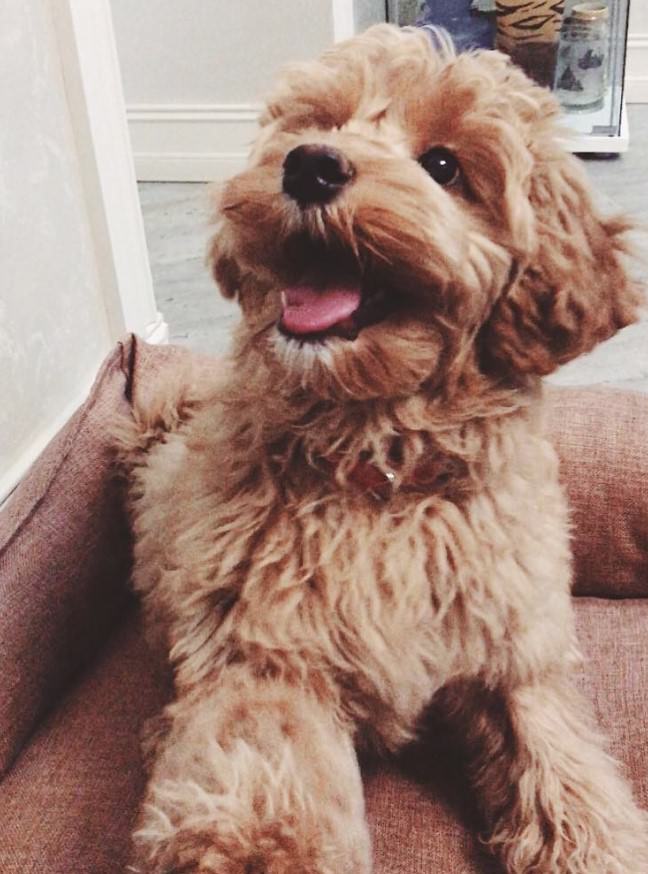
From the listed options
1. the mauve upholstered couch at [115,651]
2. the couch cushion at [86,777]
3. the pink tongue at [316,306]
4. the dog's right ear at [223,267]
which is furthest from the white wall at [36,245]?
the pink tongue at [316,306]

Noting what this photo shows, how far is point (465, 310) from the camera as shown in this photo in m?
1.06

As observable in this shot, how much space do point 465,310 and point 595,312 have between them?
133 millimetres

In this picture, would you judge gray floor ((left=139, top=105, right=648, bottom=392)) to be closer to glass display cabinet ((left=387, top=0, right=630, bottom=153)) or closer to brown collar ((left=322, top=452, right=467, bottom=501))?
glass display cabinet ((left=387, top=0, right=630, bottom=153))

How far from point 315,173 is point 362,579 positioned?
16.0 inches

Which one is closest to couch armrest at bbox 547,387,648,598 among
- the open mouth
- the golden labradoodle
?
the golden labradoodle

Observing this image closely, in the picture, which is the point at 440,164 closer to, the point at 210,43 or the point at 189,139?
the point at 210,43

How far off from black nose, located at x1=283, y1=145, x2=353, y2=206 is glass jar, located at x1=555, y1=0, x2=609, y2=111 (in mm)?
2922

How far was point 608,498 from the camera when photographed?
1.64 meters

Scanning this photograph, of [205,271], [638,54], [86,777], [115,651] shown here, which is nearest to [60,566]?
[115,651]

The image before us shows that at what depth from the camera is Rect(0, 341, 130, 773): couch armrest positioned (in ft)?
4.56

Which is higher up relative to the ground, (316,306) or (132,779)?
(316,306)

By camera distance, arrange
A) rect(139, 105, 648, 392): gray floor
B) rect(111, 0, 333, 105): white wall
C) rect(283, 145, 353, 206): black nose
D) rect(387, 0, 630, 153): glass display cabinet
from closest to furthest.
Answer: rect(283, 145, 353, 206): black nose → rect(139, 105, 648, 392): gray floor → rect(111, 0, 333, 105): white wall → rect(387, 0, 630, 153): glass display cabinet

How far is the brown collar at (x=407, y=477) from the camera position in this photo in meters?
1.12

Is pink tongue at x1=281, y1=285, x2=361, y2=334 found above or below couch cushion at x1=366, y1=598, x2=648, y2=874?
above
